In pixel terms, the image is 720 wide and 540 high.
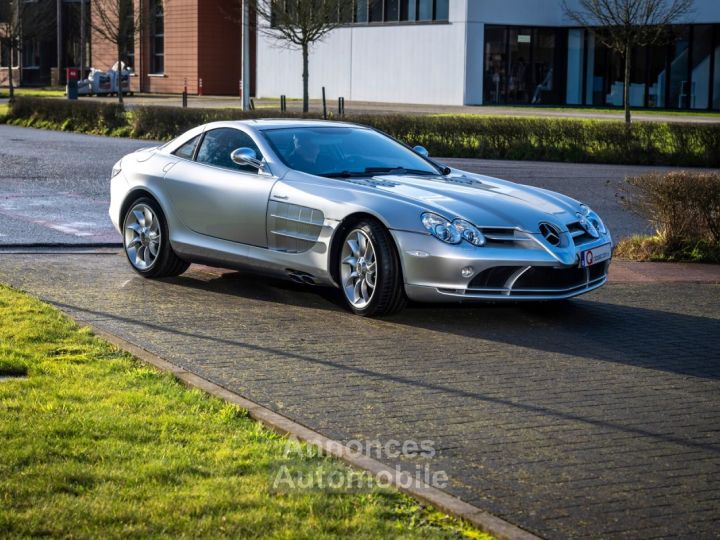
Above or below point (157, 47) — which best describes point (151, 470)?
below

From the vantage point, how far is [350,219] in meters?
8.91

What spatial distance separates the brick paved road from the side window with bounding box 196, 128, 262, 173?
3.34 ft

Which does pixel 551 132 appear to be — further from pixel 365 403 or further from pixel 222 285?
pixel 365 403

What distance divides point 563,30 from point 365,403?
49.2m

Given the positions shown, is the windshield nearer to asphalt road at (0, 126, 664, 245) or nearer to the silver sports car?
the silver sports car

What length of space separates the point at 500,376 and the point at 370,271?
1885 mm

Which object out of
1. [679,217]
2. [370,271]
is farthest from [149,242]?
[679,217]

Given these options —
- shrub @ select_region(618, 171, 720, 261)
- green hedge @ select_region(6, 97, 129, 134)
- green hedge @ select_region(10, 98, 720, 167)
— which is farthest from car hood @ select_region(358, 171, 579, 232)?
green hedge @ select_region(6, 97, 129, 134)

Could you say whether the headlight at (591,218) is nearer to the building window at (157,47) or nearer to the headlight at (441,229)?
the headlight at (441,229)

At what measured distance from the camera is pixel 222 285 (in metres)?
10.3

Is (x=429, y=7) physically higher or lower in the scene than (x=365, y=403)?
higher


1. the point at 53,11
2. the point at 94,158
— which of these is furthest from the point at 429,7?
the point at 53,11

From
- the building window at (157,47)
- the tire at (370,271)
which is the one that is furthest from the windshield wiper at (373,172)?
the building window at (157,47)

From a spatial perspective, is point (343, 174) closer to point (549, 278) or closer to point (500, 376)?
point (549, 278)
